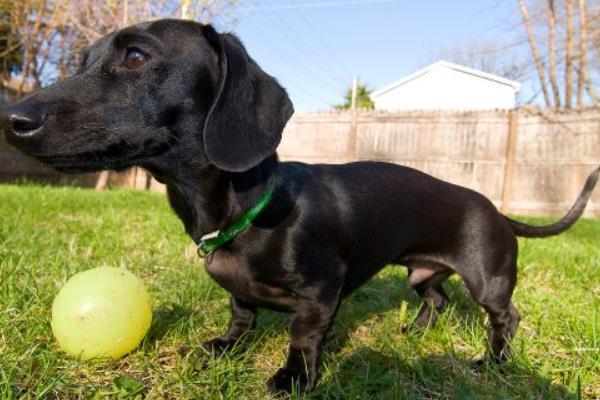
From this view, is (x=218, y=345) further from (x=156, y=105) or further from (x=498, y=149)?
(x=498, y=149)

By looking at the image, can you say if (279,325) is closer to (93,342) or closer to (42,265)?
(93,342)

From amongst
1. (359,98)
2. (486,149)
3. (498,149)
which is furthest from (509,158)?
(359,98)

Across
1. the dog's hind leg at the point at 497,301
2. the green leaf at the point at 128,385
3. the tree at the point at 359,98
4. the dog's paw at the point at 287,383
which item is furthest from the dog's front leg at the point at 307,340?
the tree at the point at 359,98

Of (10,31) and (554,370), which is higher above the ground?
(10,31)

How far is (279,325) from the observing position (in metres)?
2.76

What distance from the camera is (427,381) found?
7.12 ft

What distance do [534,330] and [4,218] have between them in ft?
12.9

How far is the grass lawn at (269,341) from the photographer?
6.44 feet

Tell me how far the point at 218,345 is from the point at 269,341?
259 mm

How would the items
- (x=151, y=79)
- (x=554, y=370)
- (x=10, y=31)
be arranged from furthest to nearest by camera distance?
1. (x=10, y=31)
2. (x=554, y=370)
3. (x=151, y=79)

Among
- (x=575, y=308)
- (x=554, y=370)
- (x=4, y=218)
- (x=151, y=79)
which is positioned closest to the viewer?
(x=151, y=79)

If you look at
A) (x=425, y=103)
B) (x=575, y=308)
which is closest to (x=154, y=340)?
(x=575, y=308)

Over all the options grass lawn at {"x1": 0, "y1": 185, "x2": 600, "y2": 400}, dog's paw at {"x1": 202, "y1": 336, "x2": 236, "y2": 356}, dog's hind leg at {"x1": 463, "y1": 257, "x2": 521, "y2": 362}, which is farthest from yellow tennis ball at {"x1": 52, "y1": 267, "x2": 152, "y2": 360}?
dog's hind leg at {"x1": 463, "y1": 257, "x2": 521, "y2": 362}

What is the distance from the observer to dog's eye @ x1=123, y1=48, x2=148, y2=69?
1.92 metres
